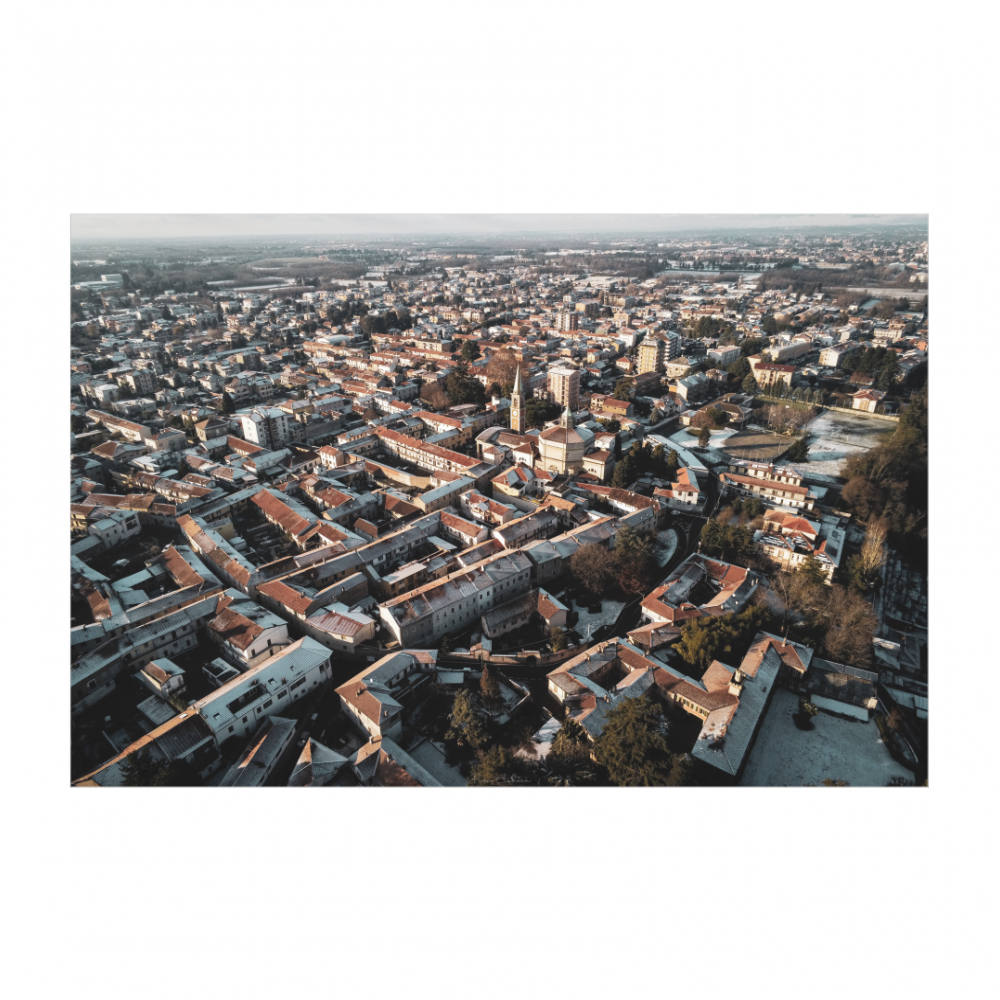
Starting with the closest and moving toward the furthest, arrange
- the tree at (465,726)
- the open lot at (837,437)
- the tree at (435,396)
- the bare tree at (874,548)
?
the tree at (465,726) < the bare tree at (874,548) < the open lot at (837,437) < the tree at (435,396)

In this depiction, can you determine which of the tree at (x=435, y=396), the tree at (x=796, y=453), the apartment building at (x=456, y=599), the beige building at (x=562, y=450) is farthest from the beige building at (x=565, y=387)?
the apartment building at (x=456, y=599)

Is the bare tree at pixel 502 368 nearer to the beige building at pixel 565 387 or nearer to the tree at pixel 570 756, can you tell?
the beige building at pixel 565 387

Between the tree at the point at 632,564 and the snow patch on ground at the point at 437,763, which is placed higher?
the tree at the point at 632,564

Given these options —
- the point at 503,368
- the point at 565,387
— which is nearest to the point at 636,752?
the point at 565,387

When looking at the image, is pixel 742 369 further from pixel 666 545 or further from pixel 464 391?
pixel 666 545

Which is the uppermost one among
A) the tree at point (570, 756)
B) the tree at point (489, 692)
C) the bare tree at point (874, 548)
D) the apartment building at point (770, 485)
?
the apartment building at point (770, 485)
